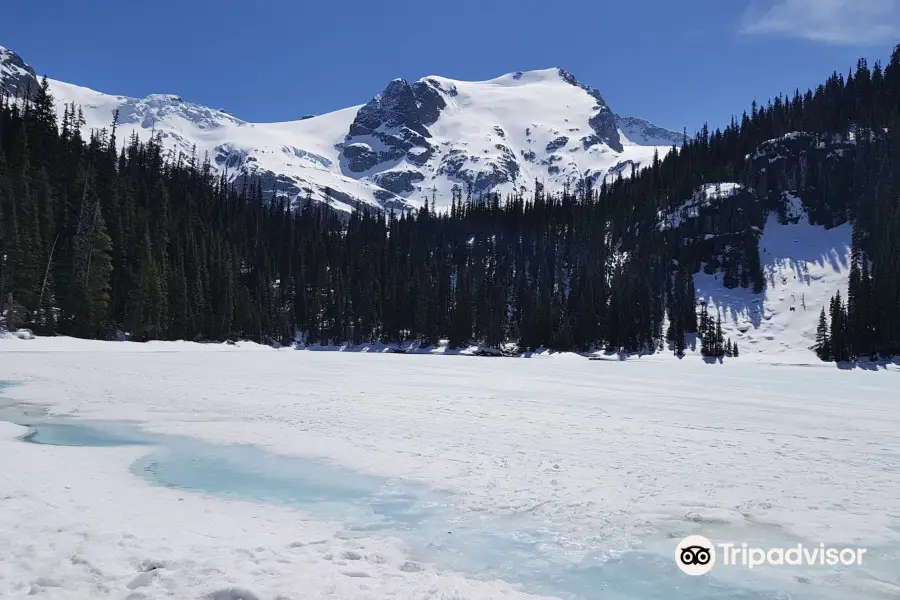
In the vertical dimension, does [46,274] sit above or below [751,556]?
above

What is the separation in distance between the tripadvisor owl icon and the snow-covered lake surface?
20 centimetres

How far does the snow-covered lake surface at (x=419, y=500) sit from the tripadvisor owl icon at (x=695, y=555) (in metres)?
0.20

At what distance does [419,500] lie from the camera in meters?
10.8

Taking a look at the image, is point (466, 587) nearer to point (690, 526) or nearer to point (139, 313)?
point (690, 526)

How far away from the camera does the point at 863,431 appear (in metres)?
20.3

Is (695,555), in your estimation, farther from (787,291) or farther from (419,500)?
(787,291)

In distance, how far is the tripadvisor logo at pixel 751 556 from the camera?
8.37 metres

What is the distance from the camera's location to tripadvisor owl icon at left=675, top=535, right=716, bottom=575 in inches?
325

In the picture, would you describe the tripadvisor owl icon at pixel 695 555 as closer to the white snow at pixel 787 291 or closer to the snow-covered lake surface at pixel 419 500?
the snow-covered lake surface at pixel 419 500

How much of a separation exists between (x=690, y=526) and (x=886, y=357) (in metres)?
101

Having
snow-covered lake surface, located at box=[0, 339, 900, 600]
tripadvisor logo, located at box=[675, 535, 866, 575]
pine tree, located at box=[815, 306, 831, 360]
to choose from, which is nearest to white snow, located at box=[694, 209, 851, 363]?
pine tree, located at box=[815, 306, 831, 360]

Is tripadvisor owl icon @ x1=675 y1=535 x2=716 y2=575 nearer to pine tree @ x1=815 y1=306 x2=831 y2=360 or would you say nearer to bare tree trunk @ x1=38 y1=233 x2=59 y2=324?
bare tree trunk @ x1=38 y1=233 x2=59 y2=324

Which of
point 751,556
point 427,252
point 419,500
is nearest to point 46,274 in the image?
point 419,500

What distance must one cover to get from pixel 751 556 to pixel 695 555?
0.90 meters
